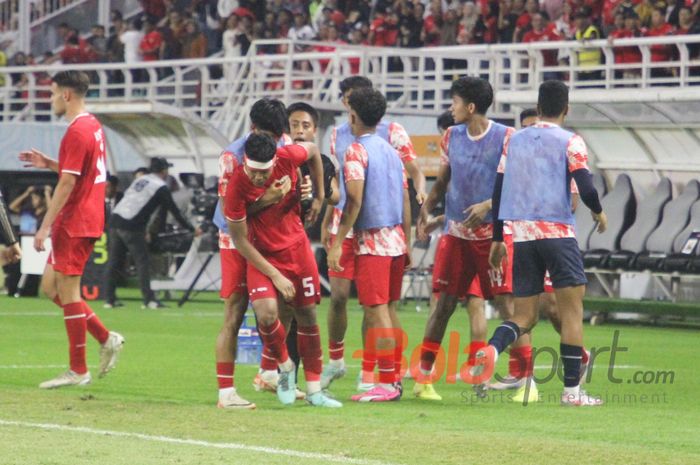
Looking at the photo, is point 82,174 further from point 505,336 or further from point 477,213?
point 505,336

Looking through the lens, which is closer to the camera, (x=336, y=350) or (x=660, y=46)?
(x=336, y=350)

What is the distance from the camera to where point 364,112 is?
11125 millimetres

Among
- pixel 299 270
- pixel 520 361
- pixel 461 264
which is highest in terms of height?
pixel 299 270

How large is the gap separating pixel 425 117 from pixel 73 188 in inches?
570

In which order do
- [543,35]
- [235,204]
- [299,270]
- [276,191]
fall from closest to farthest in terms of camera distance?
[235,204]
[276,191]
[299,270]
[543,35]

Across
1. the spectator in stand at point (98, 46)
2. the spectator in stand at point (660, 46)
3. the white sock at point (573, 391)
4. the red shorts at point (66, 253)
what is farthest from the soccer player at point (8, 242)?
the spectator in stand at point (98, 46)

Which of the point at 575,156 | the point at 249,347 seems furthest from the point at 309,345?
the point at 249,347

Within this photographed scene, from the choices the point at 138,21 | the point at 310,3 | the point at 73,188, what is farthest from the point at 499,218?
the point at 138,21

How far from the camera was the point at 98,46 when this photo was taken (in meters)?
36.2

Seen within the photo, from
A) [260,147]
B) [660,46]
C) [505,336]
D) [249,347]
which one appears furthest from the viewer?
[660,46]

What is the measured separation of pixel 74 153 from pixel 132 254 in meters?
10.7

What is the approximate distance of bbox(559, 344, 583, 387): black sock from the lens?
419 inches

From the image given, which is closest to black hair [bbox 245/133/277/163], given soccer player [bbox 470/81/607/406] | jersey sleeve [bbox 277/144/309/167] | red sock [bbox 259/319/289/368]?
jersey sleeve [bbox 277/144/309/167]

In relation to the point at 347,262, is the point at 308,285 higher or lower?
higher
